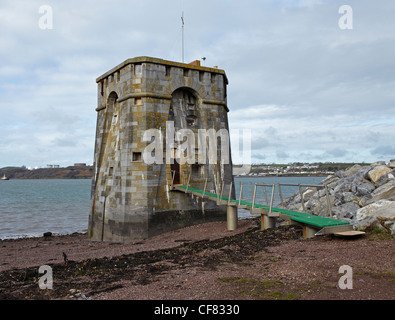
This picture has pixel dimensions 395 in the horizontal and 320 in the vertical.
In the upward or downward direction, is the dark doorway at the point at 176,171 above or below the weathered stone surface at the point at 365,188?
above

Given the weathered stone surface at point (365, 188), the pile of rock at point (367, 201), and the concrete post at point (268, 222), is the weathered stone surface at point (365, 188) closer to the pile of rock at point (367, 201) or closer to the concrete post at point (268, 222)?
the pile of rock at point (367, 201)

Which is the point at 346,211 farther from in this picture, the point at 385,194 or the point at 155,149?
the point at 155,149

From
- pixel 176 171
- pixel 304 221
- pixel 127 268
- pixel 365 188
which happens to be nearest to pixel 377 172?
pixel 365 188

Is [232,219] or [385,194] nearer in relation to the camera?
[385,194]

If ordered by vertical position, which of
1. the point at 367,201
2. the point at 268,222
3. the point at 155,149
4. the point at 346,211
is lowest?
the point at 268,222

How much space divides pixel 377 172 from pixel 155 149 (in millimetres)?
10997

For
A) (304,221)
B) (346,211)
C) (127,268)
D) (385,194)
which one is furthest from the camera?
(385,194)

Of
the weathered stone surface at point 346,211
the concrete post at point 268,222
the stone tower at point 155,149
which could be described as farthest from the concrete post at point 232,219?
the weathered stone surface at point 346,211

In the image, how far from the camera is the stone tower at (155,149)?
620 inches

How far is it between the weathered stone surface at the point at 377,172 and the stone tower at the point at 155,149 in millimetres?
7157

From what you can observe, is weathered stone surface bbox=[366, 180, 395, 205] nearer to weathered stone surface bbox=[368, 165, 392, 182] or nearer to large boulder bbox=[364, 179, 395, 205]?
large boulder bbox=[364, 179, 395, 205]

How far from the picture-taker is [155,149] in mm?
16047

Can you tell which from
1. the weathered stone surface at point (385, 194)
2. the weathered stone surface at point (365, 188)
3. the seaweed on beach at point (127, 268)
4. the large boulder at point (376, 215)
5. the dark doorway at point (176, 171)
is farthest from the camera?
the dark doorway at point (176, 171)
